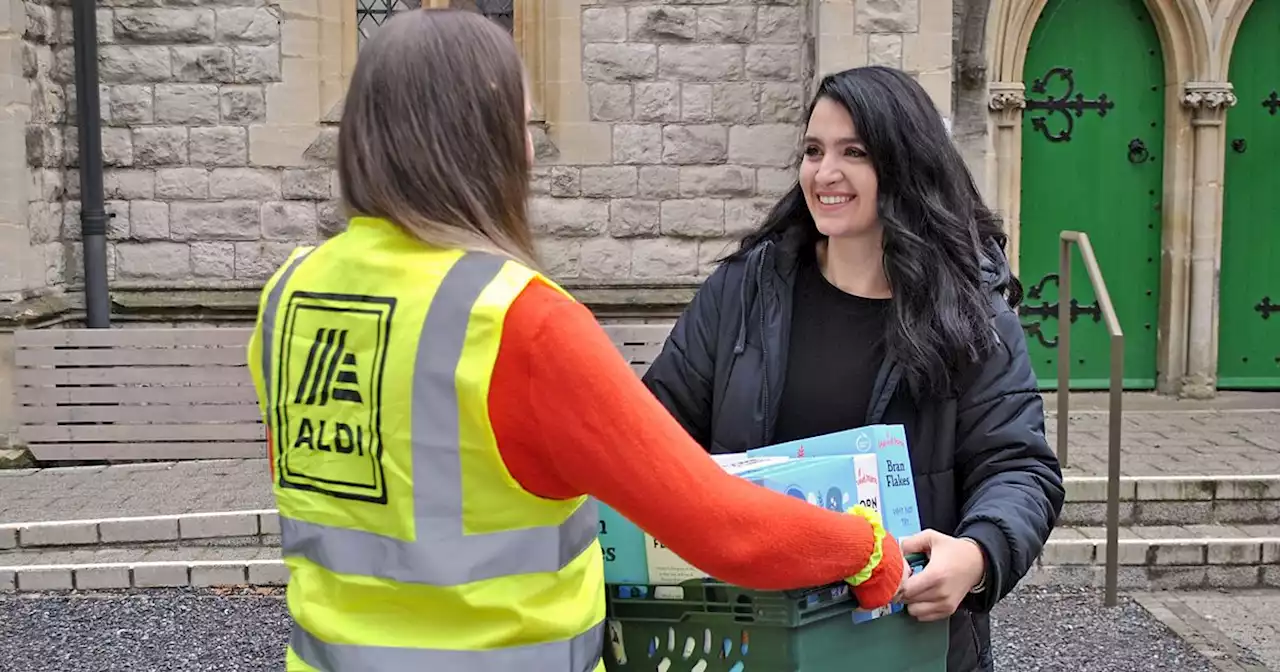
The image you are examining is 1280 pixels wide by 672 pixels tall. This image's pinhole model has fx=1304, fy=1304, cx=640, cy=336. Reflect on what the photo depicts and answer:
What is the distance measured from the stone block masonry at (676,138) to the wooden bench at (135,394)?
116 centimetres

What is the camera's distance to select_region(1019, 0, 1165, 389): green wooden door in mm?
8617

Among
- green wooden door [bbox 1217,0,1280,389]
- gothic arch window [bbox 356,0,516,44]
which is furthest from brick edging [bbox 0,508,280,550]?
green wooden door [bbox 1217,0,1280,389]

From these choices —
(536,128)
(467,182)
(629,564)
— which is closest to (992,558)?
(629,564)

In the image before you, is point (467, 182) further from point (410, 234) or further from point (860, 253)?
point (860, 253)

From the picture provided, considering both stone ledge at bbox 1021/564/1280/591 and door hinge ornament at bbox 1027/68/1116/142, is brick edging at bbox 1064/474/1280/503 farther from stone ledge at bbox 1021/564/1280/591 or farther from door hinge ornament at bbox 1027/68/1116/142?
door hinge ornament at bbox 1027/68/1116/142

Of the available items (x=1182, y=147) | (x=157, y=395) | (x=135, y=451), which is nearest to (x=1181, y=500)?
(x=1182, y=147)

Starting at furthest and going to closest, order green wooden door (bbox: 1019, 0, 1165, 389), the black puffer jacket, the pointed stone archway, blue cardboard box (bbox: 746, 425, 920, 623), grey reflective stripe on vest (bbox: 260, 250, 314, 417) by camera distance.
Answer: green wooden door (bbox: 1019, 0, 1165, 389), the pointed stone archway, the black puffer jacket, blue cardboard box (bbox: 746, 425, 920, 623), grey reflective stripe on vest (bbox: 260, 250, 314, 417)

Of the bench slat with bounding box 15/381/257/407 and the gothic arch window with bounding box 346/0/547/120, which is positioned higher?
the gothic arch window with bounding box 346/0/547/120

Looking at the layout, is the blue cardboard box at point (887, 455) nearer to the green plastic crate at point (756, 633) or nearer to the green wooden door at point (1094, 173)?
the green plastic crate at point (756, 633)

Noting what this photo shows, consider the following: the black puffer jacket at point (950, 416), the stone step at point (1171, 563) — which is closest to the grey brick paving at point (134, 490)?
the stone step at point (1171, 563)

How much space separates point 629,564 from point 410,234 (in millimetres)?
565

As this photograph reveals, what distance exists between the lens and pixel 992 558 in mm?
1895

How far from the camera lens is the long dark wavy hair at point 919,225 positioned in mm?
2033

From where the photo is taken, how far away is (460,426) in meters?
1.38
